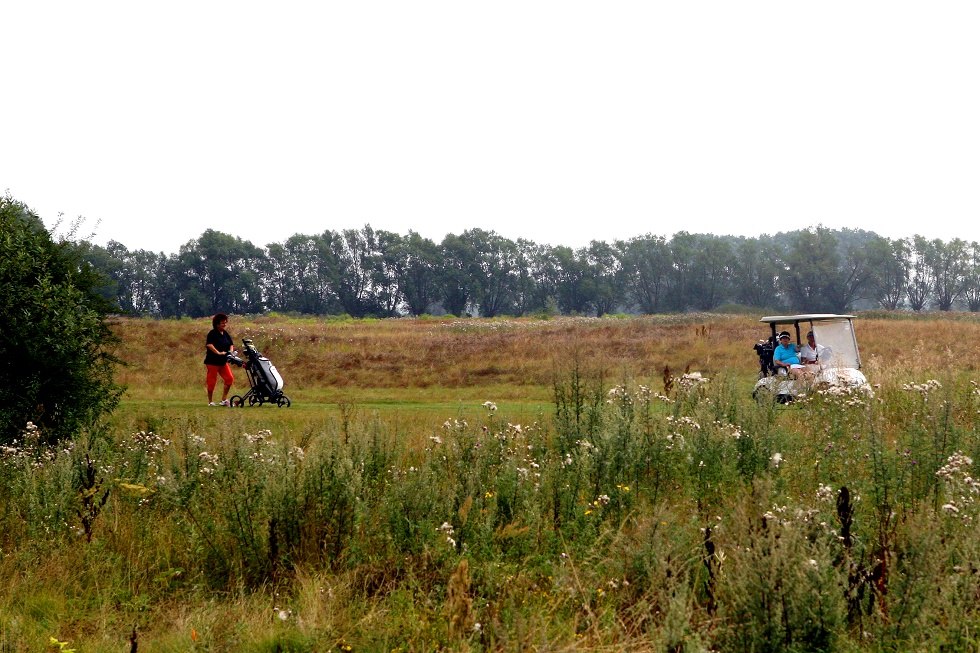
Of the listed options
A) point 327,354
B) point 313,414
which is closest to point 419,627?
point 313,414

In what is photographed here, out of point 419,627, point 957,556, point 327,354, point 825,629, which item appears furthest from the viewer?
point 327,354

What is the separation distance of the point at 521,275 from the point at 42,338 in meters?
125

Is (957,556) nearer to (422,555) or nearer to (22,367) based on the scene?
(422,555)

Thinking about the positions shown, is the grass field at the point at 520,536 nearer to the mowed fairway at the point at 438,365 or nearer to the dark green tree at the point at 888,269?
the mowed fairway at the point at 438,365

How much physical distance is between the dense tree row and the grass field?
113686 mm

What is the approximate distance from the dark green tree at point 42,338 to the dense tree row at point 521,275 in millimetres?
110019

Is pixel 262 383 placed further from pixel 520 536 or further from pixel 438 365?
pixel 520 536

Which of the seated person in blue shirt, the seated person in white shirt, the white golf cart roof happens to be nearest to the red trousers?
the seated person in blue shirt

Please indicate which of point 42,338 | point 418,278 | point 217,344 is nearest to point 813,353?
point 217,344

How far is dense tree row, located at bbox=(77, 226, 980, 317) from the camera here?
123 m

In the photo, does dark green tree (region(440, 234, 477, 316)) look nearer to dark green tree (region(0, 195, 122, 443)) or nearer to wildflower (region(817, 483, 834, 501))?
dark green tree (region(0, 195, 122, 443))

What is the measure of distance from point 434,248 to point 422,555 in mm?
126573

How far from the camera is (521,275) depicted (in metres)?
134

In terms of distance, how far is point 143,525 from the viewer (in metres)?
8.21
